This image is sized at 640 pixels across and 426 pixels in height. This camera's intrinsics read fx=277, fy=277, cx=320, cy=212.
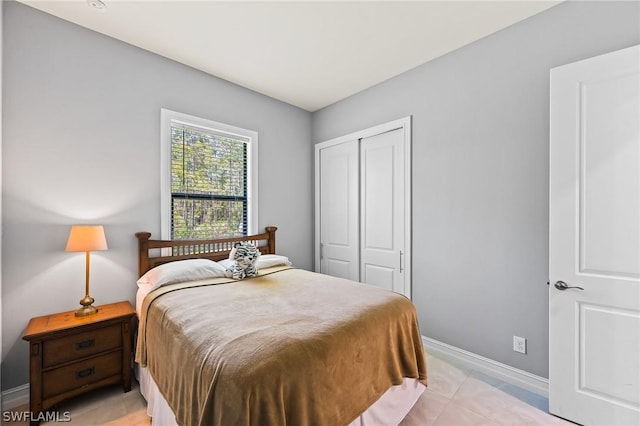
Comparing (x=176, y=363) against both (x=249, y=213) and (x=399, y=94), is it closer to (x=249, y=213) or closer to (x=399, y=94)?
(x=249, y=213)

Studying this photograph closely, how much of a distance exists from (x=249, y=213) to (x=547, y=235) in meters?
2.85

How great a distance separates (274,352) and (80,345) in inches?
64.4

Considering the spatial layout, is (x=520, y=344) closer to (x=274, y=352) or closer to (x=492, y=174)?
(x=492, y=174)

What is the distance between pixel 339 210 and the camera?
12.0 ft

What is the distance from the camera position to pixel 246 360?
1.14 m

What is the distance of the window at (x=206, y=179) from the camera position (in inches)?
106

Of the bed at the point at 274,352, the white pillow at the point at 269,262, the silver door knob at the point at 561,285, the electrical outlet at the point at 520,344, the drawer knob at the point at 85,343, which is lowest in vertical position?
the electrical outlet at the point at 520,344

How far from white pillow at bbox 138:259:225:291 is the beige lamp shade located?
0.42 m

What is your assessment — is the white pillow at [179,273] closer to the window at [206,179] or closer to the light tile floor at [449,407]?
the window at [206,179]

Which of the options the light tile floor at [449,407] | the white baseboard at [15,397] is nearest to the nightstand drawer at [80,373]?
the light tile floor at [449,407]

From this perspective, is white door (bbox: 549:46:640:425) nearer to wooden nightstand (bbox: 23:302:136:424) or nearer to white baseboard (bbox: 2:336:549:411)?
white baseboard (bbox: 2:336:549:411)

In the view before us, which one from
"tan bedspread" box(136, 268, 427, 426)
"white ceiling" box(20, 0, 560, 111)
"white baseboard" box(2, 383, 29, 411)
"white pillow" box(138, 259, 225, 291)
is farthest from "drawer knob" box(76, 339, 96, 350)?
"white ceiling" box(20, 0, 560, 111)

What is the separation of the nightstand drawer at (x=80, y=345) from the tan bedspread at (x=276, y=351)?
0.94 ft

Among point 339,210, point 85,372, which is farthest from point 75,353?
point 339,210
